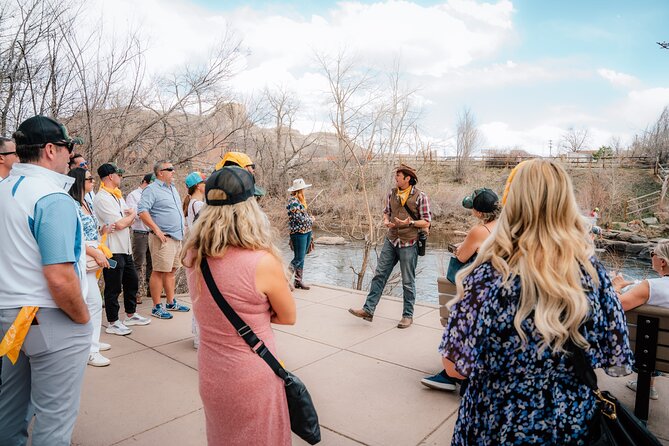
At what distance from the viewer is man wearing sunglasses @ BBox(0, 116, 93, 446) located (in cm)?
200

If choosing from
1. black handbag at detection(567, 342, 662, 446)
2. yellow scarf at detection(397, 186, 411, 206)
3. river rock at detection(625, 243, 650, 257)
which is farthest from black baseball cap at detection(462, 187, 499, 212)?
river rock at detection(625, 243, 650, 257)

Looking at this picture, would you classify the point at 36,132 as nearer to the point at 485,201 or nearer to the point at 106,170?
the point at 106,170

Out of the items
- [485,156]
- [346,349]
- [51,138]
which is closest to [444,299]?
[346,349]

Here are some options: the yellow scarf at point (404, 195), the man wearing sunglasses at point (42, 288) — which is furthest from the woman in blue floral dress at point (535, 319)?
the yellow scarf at point (404, 195)

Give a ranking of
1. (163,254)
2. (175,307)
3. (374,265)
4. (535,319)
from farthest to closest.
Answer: (374,265) → (175,307) → (163,254) → (535,319)

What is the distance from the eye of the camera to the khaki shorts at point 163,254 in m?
5.19

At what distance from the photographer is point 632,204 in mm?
32219

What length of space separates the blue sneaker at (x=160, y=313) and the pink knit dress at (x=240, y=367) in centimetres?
389

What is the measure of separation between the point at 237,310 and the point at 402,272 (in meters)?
3.69

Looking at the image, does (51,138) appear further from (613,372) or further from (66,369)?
(613,372)

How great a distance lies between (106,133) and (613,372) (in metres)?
8.98

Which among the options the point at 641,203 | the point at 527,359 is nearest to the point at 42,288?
the point at 527,359

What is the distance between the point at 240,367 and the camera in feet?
5.92

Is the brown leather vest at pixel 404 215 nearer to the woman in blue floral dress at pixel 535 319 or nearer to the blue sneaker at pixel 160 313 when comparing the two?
the blue sneaker at pixel 160 313
